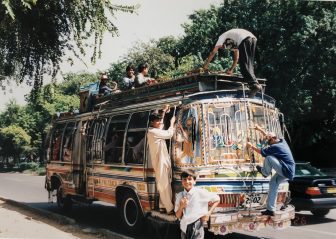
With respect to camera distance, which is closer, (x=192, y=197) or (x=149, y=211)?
(x=192, y=197)

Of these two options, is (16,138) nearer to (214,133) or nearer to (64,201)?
(64,201)

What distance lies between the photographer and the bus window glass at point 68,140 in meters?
12.0

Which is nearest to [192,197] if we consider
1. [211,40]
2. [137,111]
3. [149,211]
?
[149,211]

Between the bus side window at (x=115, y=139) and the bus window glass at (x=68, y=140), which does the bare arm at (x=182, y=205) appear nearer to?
the bus side window at (x=115, y=139)

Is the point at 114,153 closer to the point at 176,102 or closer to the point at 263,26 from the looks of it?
the point at 176,102

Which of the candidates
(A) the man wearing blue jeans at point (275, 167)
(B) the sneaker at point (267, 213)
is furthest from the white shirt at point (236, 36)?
(B) the sneaker at point (267, 213)

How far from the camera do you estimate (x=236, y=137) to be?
293 inches

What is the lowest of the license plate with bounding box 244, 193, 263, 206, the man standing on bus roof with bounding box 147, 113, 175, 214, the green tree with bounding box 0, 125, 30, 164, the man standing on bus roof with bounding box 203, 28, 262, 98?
the license plate with bounding box 244, 193, 263, 206

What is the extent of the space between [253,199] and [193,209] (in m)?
2.61

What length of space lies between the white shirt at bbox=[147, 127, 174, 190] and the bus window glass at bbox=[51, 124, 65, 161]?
20.7 ft

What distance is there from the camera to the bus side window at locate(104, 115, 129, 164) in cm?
929

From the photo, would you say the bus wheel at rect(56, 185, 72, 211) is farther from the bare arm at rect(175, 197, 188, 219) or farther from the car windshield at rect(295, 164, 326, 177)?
the bare arm at rect(175, 197, 188, 219)

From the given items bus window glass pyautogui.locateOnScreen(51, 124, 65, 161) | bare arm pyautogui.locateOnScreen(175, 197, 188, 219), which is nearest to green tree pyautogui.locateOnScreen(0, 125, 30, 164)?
bus window glass pyautogui.locateOnScreen(51, 124, 65, 161)

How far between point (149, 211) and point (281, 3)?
20937 millimetres
